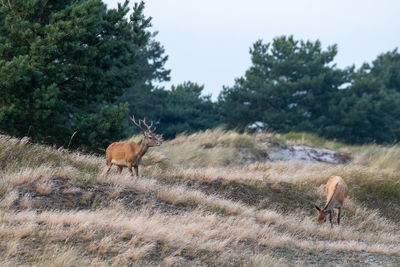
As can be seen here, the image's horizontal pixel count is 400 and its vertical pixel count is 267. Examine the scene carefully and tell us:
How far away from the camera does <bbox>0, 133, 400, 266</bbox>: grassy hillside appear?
7.52 meters

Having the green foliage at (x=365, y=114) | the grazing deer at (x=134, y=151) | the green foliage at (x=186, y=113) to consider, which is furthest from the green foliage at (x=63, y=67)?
the green foliage at (x=365, y=114)

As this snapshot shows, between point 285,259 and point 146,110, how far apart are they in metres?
34.3

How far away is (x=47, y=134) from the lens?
1661cm

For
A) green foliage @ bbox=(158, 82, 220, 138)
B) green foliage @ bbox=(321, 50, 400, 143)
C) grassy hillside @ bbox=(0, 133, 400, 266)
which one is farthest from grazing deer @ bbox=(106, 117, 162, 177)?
green foliage @ bbox=(321, 50, 400, 143)

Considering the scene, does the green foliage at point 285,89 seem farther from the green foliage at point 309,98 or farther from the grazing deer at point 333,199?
the grazing deer at point 333,199

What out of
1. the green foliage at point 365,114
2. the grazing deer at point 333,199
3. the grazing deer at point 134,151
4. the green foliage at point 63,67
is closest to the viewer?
the grazing deer at point 333,199

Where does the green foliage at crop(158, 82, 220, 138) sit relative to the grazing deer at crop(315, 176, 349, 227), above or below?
above

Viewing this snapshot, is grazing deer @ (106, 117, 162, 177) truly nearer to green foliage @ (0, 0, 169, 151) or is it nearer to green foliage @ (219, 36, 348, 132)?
green foliage @ (0, 0, 169, 151)

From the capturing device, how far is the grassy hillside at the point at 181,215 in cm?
752

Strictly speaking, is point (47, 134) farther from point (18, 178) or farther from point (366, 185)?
point (366, 185)

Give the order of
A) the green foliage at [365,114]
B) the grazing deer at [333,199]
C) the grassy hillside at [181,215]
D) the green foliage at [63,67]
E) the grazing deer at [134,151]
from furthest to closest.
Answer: the green foliage at [365,114] → the green foliage at [63,67] → the grazing deer at [134,151] → the grazing deer at [333,199] → the grassy hillside at [181,215]

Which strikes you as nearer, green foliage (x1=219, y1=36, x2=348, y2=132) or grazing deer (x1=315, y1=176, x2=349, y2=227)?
grazing deer (x1=315, y1=176, x2=349, y2=227)

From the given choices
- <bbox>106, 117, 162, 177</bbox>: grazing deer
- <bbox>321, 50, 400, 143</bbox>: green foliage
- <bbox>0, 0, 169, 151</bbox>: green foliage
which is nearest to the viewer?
<bbox>106, 117, 162, 177</bbox>: grazing deer

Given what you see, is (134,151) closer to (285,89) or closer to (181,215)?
(181,215)
